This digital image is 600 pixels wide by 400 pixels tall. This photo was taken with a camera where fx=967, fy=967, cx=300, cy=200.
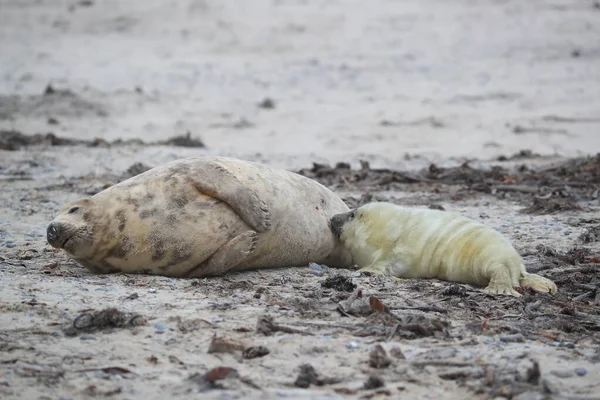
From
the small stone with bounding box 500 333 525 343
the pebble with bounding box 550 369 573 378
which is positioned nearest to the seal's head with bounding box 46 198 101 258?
the small stone with bounding box 500 333 525 343

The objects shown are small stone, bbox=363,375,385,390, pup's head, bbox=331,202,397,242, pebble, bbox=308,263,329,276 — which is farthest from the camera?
pup's head, bbox=331,202,397,242

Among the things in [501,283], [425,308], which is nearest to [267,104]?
[501,283]

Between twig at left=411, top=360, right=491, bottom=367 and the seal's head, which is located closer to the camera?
twig at left=411, top=360, right=491, bottom=367

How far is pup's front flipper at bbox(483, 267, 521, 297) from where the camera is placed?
15.9 ft

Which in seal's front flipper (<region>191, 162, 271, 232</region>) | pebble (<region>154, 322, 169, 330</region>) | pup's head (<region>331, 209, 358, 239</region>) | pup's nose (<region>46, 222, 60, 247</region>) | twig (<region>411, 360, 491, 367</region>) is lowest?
twig (<region>411, 360, 491, 367</region>)

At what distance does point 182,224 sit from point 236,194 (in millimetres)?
323

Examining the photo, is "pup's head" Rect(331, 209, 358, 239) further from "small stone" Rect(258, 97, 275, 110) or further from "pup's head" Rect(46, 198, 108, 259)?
"small stone" Rect(258, 97, 275, 110)

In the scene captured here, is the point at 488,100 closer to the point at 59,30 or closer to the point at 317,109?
the point at 317,109

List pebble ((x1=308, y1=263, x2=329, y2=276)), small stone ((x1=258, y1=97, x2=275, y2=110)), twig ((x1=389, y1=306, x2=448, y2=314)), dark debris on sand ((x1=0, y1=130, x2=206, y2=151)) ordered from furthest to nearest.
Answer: small stone ((x1=258, y1=97, x2=275, y2=110)), dark debris on sand ((x1=0, y1=130, x2=206, y2=151)), pebble ((x1=308, y1=263, x2=329, y2=276)), twig ((x1=389, y1=306, x2=448, y2=314))

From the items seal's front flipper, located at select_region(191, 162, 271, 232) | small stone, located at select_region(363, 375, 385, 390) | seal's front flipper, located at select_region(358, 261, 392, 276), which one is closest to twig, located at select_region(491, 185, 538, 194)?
seal's front flipper, located at select_region(358, 261, 392, 276)

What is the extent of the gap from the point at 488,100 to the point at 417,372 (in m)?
10.3

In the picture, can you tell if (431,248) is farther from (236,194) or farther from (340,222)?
(236,194)

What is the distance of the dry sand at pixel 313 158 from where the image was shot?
356 centimetres

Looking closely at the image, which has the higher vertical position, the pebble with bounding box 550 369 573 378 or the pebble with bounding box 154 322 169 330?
the pebble with bounding box 154 322 169 330
